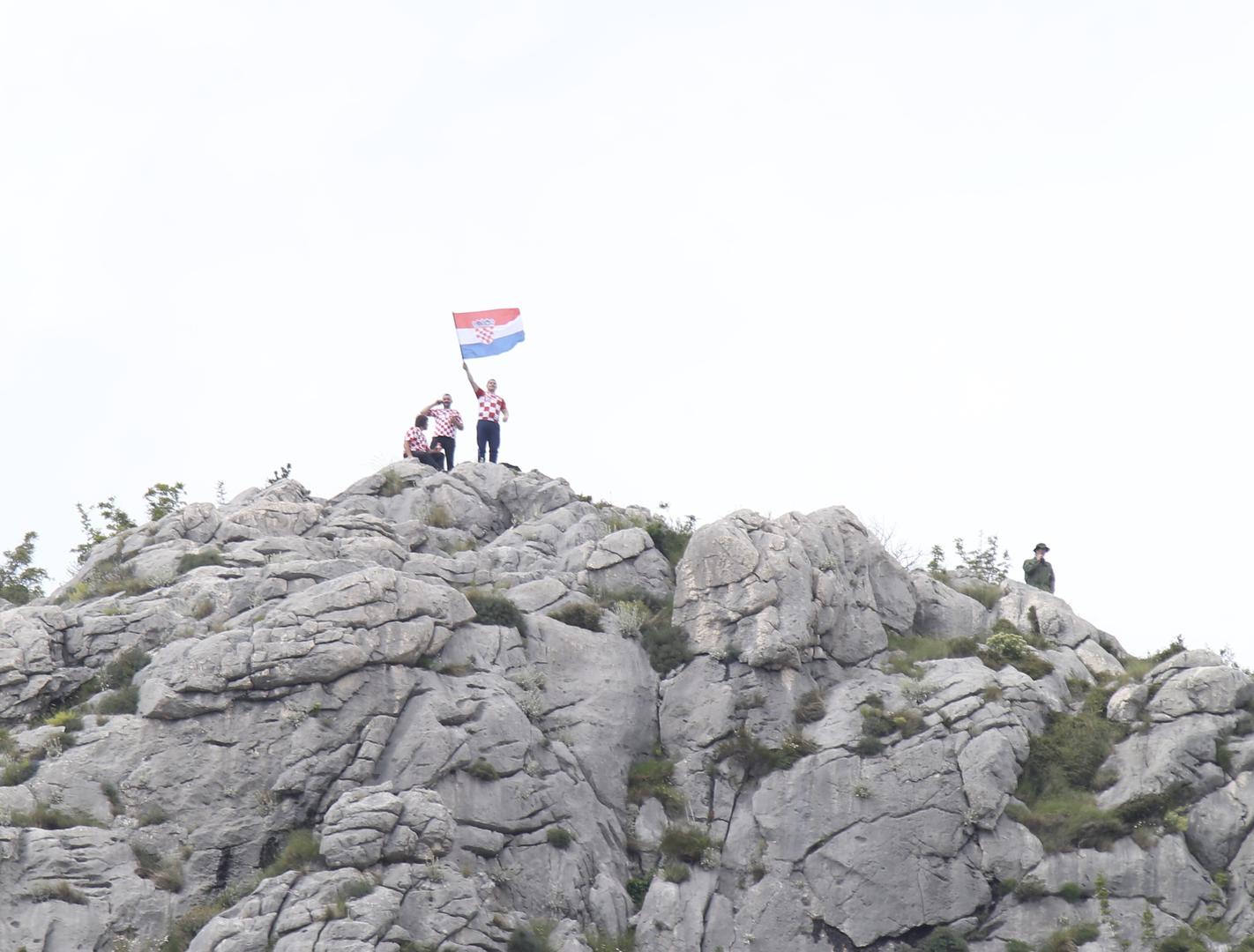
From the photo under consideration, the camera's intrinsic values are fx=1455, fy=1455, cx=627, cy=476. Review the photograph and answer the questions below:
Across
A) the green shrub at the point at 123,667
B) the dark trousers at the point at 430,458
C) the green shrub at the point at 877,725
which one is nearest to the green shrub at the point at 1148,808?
the green shrub at the point at 877,725

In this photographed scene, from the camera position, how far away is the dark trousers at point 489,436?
155 ft

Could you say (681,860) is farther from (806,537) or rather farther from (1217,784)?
(1217,784)

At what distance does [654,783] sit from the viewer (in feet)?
113

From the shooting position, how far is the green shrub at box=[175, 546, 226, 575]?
124ft

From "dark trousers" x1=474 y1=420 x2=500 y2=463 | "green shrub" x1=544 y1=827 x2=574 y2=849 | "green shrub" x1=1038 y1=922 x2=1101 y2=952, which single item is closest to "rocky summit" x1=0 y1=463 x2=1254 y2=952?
"green shrub" x1=1038 y1=922 x2=1101 y2=952

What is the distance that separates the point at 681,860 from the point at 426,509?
1491 cm

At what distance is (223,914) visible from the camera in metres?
28.4

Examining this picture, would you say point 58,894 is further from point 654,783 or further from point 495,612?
point 654,783

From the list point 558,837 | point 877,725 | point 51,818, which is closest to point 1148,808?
point 877,725

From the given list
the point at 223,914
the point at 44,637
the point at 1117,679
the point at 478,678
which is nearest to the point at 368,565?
the point at 478,678

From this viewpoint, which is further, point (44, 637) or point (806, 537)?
point (806, 537)

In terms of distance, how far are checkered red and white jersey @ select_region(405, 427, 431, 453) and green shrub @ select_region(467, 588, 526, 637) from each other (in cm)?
1088

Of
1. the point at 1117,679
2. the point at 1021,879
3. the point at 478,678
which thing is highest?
the point at 478,678

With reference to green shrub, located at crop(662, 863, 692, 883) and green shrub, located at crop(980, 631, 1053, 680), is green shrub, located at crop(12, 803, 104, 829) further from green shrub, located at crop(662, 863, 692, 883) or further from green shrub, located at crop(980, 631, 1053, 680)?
green shrub, located at crop(980, 631, 1053, 680)
